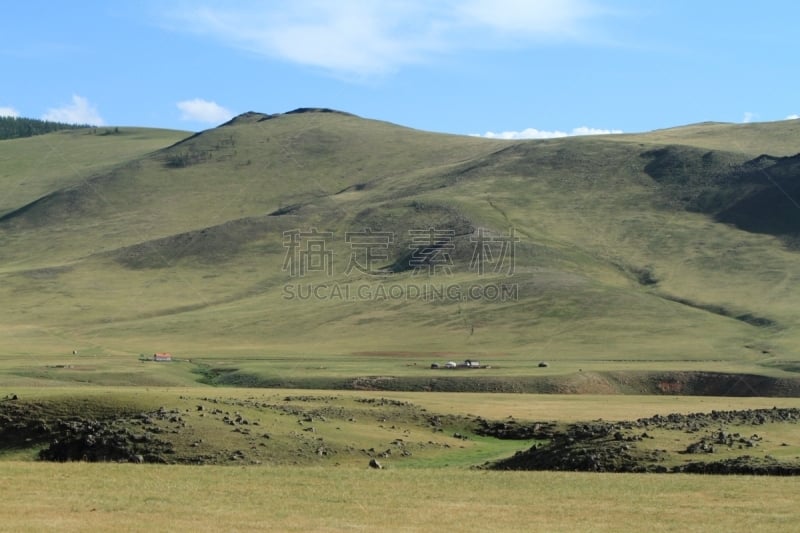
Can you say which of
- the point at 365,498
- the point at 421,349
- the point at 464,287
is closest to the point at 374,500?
the point at 365,498

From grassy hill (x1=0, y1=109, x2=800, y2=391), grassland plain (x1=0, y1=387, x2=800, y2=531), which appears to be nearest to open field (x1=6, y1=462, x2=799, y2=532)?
grassland plain (x1=0, y1=387, x2=800, y2=531)

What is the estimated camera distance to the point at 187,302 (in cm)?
14875

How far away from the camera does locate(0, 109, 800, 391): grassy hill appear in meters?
95.7

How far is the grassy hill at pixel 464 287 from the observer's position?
314 ft

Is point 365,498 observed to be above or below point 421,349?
above

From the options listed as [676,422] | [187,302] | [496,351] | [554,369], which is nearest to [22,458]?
[676,422]

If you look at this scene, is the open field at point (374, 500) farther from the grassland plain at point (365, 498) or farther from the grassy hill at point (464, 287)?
the grassy hill at point (464, 287)

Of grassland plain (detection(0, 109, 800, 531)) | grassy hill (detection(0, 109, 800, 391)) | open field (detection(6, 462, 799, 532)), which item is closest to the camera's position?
open field (detection(6, 462, 799, 532))

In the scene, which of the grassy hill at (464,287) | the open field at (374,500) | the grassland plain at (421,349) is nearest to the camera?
the open field at (374,500)

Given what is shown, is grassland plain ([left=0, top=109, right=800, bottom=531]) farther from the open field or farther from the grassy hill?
the grassy hill

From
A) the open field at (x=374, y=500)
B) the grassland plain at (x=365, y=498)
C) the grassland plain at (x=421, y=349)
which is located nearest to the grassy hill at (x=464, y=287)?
the grassland plain at (x=421, y=349)

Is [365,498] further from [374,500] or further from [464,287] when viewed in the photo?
[464,287]

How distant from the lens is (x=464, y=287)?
5300 inches

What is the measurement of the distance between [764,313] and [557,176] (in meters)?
76.3
